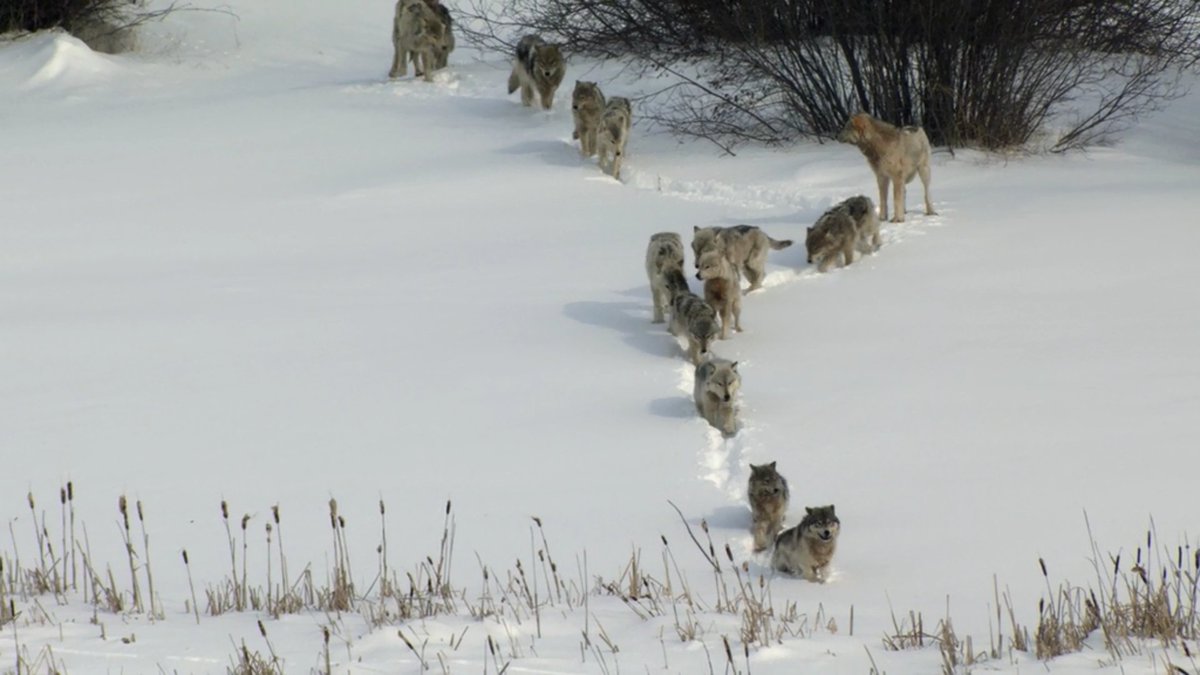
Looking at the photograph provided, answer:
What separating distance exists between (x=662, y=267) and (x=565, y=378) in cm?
177

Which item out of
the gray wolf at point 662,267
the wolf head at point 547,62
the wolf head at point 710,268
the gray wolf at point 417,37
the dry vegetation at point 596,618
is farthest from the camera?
the gray wolf at point 417,37

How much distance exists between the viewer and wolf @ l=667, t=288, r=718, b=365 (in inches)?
431

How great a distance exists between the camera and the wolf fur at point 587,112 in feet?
60.6

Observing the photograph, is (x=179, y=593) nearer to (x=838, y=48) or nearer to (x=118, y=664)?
(x=118, y=664)

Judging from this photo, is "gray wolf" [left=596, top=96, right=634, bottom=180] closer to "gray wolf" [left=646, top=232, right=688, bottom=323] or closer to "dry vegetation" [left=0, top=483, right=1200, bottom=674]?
"gray wolf" [left=646, top=232, right=688, bottom=323]

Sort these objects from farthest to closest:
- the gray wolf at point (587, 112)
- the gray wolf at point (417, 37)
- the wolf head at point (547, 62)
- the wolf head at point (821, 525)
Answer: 1. the gray wolf at point (417, 37)
2. the wolf head at point (547, 62)
3. the gray wolf at point (587, 112)
4. the wolf head at point (821, 525)

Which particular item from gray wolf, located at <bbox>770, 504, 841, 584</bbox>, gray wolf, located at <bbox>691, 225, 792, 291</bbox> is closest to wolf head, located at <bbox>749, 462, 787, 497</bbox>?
gray wolf, located at <bbox>770, 504, 841, 584</bbox>

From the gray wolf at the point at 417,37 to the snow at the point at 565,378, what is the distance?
3027mm

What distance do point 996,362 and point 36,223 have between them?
9606 mm

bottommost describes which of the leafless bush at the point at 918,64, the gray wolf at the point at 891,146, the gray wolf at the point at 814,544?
the gray wolf at the point at 814,544

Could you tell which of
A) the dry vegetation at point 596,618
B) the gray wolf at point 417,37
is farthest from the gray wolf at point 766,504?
the gray wolf at point 417,37

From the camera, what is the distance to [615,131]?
17656mm

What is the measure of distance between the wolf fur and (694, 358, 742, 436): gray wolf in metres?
8.89

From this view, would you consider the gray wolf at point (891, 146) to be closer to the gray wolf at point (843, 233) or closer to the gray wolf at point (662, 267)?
the gray wolf at point (843, 233)
